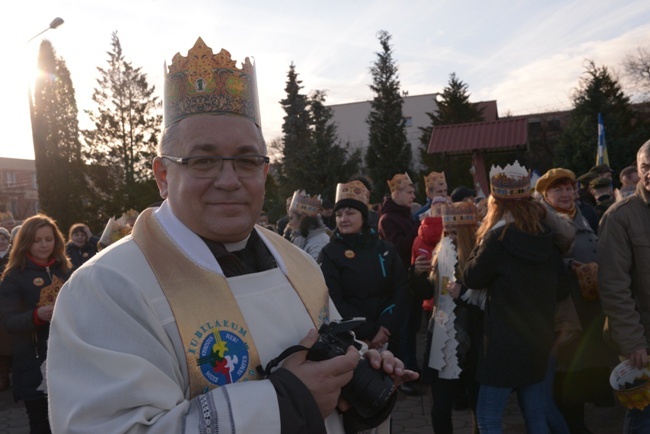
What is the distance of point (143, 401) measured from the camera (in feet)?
4.74

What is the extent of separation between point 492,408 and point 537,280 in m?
0.90

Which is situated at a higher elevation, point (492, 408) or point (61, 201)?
point (61, 201)

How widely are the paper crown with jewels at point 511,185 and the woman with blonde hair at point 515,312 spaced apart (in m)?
0.10

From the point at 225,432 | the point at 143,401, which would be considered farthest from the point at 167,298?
the point at 225,432

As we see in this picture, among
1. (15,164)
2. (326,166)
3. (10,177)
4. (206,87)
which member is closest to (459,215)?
(206,87)

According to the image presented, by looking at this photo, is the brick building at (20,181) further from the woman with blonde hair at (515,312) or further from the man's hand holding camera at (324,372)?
the man's hand holding camera at (324,372)

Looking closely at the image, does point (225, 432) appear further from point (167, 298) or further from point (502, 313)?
point (502, 313)

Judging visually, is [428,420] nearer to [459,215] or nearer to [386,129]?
[459,215]

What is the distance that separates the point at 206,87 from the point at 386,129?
3733cm

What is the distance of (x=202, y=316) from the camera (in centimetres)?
170

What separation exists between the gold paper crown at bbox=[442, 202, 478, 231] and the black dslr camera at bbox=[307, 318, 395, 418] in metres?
2.89

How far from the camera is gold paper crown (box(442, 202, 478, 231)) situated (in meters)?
4.63

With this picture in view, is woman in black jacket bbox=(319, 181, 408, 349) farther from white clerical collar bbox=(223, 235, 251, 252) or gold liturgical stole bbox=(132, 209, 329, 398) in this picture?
gold liturgical stole bbox=(132, 209, 329, 398)

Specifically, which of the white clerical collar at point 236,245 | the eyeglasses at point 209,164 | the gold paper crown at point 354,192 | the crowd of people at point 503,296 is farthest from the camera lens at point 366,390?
the gold paper crown at point 354,192
